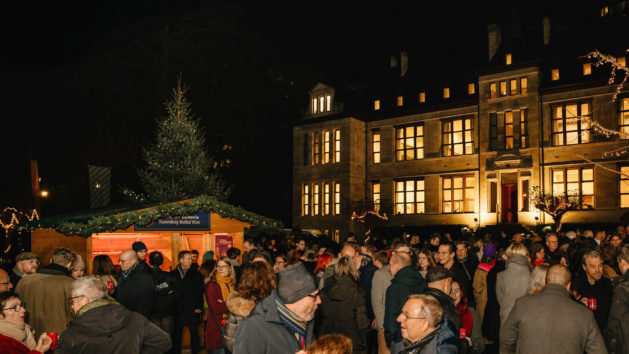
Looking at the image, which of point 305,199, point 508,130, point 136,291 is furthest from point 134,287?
point 305,199

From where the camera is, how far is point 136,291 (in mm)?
6922

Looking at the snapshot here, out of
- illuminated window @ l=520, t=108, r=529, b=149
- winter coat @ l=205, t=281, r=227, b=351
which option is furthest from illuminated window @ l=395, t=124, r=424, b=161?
winter coat @ l=205, t=281, r=227, b=351

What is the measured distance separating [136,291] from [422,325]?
14.9 feet

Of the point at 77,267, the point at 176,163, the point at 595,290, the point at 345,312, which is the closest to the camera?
the point at 595,290

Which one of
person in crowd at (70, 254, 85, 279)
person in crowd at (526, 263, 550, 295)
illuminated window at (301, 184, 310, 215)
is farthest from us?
illuminated window at (301, 184, 310, 215)

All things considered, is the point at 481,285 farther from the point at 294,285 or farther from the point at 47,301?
the point at 47,301

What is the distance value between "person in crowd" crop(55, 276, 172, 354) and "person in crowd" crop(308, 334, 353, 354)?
1.82 metres

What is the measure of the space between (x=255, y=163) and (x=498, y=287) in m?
33.7

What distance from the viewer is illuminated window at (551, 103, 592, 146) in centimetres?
2642

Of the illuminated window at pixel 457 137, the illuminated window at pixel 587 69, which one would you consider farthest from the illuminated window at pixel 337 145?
the illuminated window at pixel 587 69

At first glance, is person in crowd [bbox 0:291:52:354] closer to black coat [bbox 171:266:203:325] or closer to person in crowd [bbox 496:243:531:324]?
black coat [bbox 171:266:203:325]

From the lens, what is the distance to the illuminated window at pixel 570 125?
26422 mm

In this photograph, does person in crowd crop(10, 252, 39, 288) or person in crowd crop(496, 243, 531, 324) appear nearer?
person in crowd crop(10, 252, 39, 288)

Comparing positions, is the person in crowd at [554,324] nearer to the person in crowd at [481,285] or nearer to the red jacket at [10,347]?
the person in crowd at [481,285]
